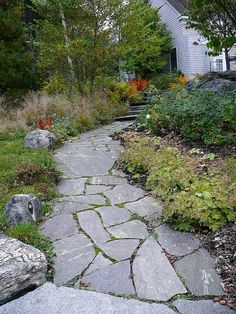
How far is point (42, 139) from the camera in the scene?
240 inches

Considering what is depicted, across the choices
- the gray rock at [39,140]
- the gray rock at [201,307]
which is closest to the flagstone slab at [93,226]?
the gray rock at [201,307]

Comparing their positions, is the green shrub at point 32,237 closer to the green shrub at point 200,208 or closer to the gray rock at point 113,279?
the gray rock at point 113,279

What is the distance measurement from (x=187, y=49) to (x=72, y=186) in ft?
41.5

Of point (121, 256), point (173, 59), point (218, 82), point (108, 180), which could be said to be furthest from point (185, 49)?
point (121, 256)

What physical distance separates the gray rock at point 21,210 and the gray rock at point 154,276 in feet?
3.87

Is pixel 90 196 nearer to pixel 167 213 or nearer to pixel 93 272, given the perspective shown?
pixel 167 213

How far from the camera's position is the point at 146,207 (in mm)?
3604

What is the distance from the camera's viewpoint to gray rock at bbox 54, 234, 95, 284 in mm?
2547

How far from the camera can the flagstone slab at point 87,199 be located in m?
3.81

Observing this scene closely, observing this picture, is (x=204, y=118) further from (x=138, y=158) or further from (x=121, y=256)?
(x=121, y=256)

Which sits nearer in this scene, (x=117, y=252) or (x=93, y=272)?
(x=93, y=272)

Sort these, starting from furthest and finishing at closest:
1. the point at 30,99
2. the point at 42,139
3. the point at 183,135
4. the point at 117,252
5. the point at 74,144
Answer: the point at 30,99 → the point at 74,144 → the point at 42,139 → the point at 183,135 → the point at 117,252

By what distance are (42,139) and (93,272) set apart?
3.94 meters

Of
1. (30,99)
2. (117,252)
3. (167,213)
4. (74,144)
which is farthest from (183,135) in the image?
(30,99)
